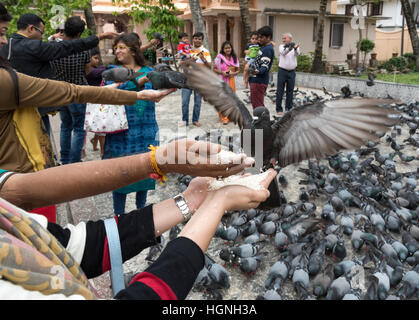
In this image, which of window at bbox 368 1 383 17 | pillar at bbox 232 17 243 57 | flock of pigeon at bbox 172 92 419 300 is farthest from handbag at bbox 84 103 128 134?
window at bbox 368 1 383 17

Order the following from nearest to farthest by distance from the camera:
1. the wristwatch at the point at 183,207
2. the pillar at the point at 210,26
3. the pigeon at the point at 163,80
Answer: the wristwatch at the point at 183,207, the pigeon at the point at 163,80, the pillar at the point at 210,26

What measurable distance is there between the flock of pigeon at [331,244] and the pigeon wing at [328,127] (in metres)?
0.20

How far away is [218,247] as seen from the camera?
328 cm

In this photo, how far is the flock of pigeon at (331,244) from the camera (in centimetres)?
247

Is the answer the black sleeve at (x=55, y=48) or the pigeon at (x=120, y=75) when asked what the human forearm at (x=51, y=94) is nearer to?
the pigeon at (x=120, y=75)

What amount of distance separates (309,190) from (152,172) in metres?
3.19

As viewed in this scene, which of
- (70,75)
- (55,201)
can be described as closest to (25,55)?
(70,75)

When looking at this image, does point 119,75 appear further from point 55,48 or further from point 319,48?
point 319,48

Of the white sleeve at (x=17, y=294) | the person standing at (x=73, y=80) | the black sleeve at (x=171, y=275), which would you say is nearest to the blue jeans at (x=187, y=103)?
the person standing at (x=73, y=80)

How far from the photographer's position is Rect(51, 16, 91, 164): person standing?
3808 mm

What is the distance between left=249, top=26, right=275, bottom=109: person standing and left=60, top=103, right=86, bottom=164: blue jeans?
11.1 ft

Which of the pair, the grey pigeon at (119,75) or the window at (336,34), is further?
the window at (336,34)

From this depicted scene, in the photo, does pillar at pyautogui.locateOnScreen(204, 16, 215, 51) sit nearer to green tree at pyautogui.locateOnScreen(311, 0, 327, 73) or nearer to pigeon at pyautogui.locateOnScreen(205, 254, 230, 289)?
green tree at pyautogui.locateOnScreen(311, 0, 327, 73)

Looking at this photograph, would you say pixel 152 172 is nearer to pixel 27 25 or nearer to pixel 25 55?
pixel 25 55
